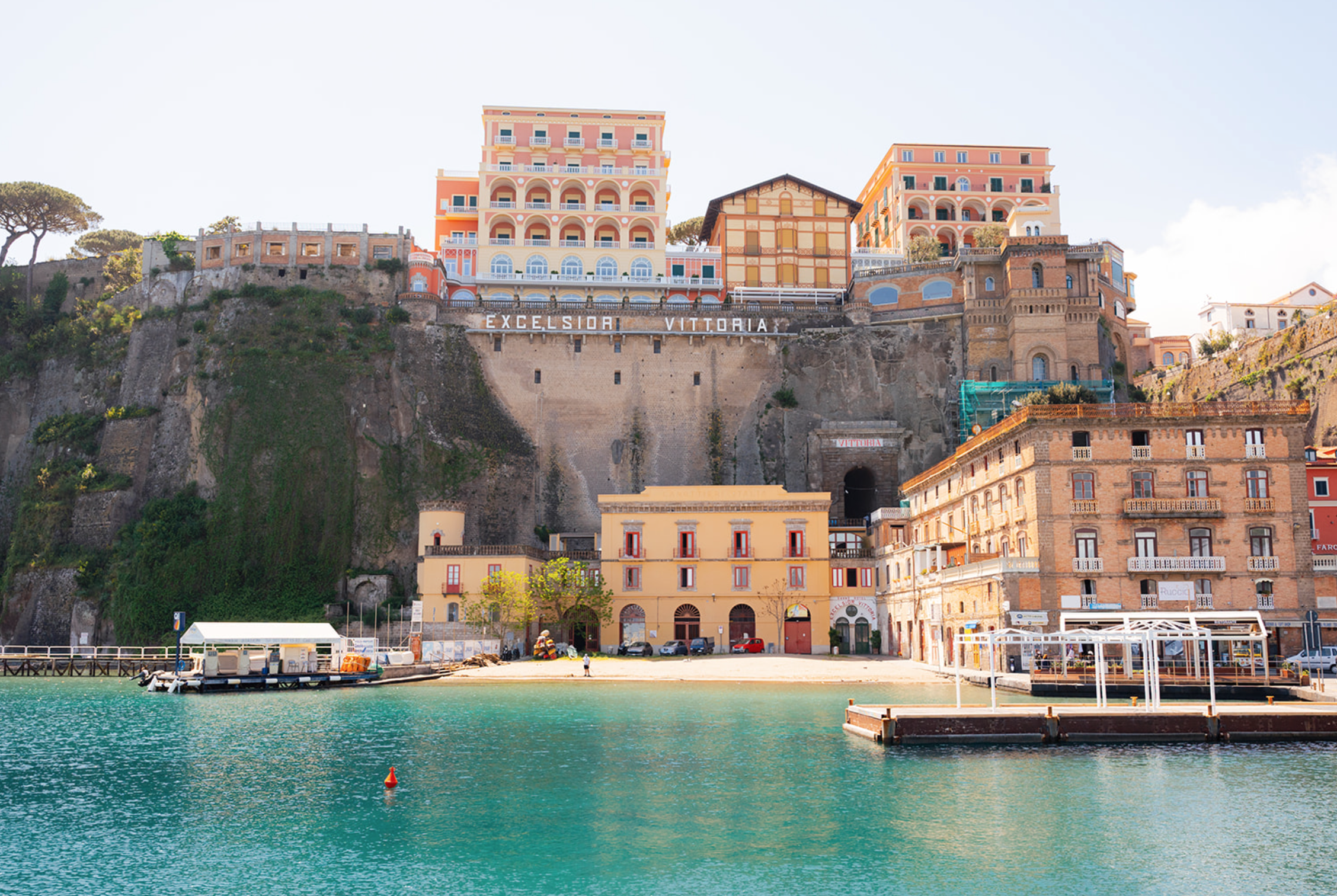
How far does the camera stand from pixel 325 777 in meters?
25.1

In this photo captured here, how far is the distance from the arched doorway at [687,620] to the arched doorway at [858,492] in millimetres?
16515

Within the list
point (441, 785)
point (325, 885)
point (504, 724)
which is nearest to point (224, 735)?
point (504, 724)

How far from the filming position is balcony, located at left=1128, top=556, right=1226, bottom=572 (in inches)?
1811

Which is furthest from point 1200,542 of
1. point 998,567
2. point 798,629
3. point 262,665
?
point 262,665

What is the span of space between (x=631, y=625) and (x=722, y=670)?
40.7 ft

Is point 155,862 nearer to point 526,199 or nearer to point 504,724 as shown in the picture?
point 504,724

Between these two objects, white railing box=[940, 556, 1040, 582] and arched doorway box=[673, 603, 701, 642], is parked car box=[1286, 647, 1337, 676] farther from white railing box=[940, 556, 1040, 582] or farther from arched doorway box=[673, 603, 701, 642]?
arched doorway box=[673, 603, 701, 642]

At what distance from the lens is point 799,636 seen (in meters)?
62.2

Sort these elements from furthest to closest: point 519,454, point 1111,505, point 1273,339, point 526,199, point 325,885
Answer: point 526,199
point 519,454
point 1273,339
point 1111,505
point 325,885

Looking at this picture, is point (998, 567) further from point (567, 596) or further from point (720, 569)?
point (567, 596)

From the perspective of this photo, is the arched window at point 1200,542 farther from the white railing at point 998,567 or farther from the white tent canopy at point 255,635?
the white tent canopy at point 255,635

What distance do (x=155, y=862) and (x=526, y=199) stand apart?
231 feet

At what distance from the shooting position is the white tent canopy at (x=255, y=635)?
50.7 m

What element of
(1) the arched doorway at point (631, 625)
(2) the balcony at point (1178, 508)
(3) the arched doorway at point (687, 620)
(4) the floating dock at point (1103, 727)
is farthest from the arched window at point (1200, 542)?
(1) the arched doorway at point (631, 625)
